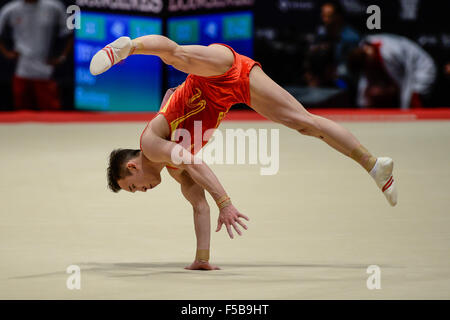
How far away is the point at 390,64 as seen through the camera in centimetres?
1138

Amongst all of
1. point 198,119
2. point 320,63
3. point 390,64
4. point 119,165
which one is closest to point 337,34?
point 320,63

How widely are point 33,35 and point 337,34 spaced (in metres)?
4.29

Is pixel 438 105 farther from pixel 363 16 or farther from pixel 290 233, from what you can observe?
pixel 290 233

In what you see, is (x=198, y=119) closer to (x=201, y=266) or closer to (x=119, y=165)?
(x=119, y=165)

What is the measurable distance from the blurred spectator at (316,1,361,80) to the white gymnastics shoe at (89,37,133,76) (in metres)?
7.63

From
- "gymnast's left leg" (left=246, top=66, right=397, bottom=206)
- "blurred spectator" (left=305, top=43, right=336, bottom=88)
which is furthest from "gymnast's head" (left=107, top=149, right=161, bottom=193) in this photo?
"blurred spectator" (left=305, top=43, right=336, bottom=88)

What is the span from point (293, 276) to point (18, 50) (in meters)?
8.05

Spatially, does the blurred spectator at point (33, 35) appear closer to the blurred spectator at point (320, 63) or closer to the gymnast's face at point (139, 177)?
the blurred spectator at point (320, 63)

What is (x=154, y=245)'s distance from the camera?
4.77 m

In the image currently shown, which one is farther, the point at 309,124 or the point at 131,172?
the point at 309,124

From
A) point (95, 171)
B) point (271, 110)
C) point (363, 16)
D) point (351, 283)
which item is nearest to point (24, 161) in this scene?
point (95, 171)

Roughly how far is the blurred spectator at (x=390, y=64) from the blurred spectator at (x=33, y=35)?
418cm

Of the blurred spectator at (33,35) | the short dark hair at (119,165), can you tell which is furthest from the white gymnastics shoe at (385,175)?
the blurred spectator at (33,35)

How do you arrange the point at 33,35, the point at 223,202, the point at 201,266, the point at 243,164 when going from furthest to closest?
the point at 33,35 → the point at 243,164 → the point at 201,266 → the point at 223,202
